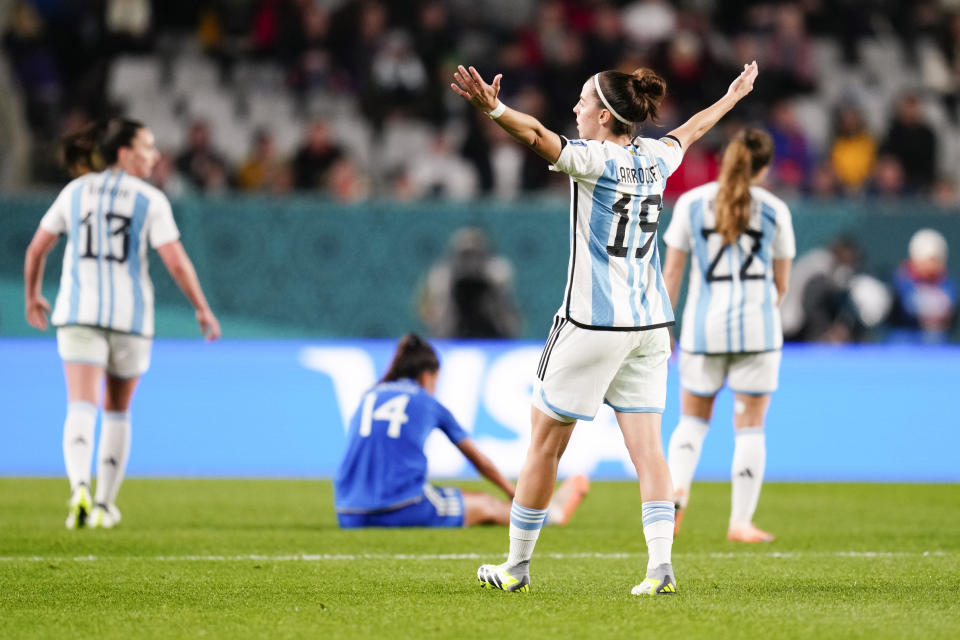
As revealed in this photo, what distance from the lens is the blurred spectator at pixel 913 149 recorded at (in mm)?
15094

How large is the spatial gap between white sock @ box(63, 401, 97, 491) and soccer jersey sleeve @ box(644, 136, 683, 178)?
3.80 meters

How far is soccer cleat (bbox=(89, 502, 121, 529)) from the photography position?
7.61 m

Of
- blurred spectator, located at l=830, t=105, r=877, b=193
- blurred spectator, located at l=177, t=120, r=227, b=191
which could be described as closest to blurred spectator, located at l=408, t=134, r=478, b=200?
blurred spectator, located at l=177, t=120, r=227, b=191

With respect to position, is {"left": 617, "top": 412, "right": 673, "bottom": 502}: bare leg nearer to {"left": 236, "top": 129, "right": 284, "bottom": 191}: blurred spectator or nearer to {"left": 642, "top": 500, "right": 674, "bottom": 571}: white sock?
{"left": 642, "top": 500, "right": 674, "bottom": 571}: white sock

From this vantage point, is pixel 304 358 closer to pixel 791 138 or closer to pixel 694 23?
pixel 791 138

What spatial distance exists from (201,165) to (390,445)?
752 centimetres

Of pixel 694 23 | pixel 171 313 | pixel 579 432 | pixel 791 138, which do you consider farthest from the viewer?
pixel 694 23

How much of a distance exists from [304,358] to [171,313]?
2075 millimetres

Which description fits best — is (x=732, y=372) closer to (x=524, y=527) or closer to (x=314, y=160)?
(x=524, y=527)

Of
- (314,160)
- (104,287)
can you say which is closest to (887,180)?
(314,160)

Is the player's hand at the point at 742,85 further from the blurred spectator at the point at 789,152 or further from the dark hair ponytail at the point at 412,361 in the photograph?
the blurred spectator at the point at 789,152

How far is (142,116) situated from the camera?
50.3 ft

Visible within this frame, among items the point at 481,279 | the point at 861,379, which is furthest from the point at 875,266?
the point at 481,279

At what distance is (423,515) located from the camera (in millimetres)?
7691
